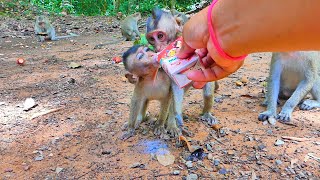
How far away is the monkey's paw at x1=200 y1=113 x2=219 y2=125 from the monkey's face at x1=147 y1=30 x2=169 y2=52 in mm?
840

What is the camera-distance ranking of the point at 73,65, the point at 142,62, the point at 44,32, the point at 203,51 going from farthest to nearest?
the point at 44,32, the point at 73,65, the point at 142,62, the point at 203,51

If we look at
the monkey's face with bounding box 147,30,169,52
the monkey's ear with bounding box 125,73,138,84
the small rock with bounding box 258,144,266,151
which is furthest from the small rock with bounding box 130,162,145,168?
the monkey's face with bounding box 147,30,169,52

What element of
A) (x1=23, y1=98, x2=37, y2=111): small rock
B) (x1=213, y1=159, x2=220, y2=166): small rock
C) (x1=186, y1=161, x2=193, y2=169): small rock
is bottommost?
(x1=23, y1=98, x2=37, y2=111): small rock

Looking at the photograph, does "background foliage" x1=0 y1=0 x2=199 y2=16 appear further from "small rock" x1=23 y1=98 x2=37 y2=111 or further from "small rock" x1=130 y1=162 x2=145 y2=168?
"small rock" x1=130 y1=162 x2=145 y2=168

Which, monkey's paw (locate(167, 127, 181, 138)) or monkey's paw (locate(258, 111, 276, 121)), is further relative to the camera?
monkey's paw (locate(258, 111, 276, 121))

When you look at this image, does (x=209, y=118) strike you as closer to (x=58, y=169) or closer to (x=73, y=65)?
(x=58, y=169)

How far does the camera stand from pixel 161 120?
3553 millimetres

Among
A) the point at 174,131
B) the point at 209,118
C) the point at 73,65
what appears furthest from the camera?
the point at 73,65

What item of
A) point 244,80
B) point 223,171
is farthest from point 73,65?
point 223,171

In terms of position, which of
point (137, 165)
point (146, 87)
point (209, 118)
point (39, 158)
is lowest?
point (39, 158)

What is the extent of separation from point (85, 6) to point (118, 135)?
16.3 meters

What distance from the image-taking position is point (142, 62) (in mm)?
3318

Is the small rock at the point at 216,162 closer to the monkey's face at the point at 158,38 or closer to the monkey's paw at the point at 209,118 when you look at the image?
the monkey's paw at the point at 209,118

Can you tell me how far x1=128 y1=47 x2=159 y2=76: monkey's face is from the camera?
3.31 meters
